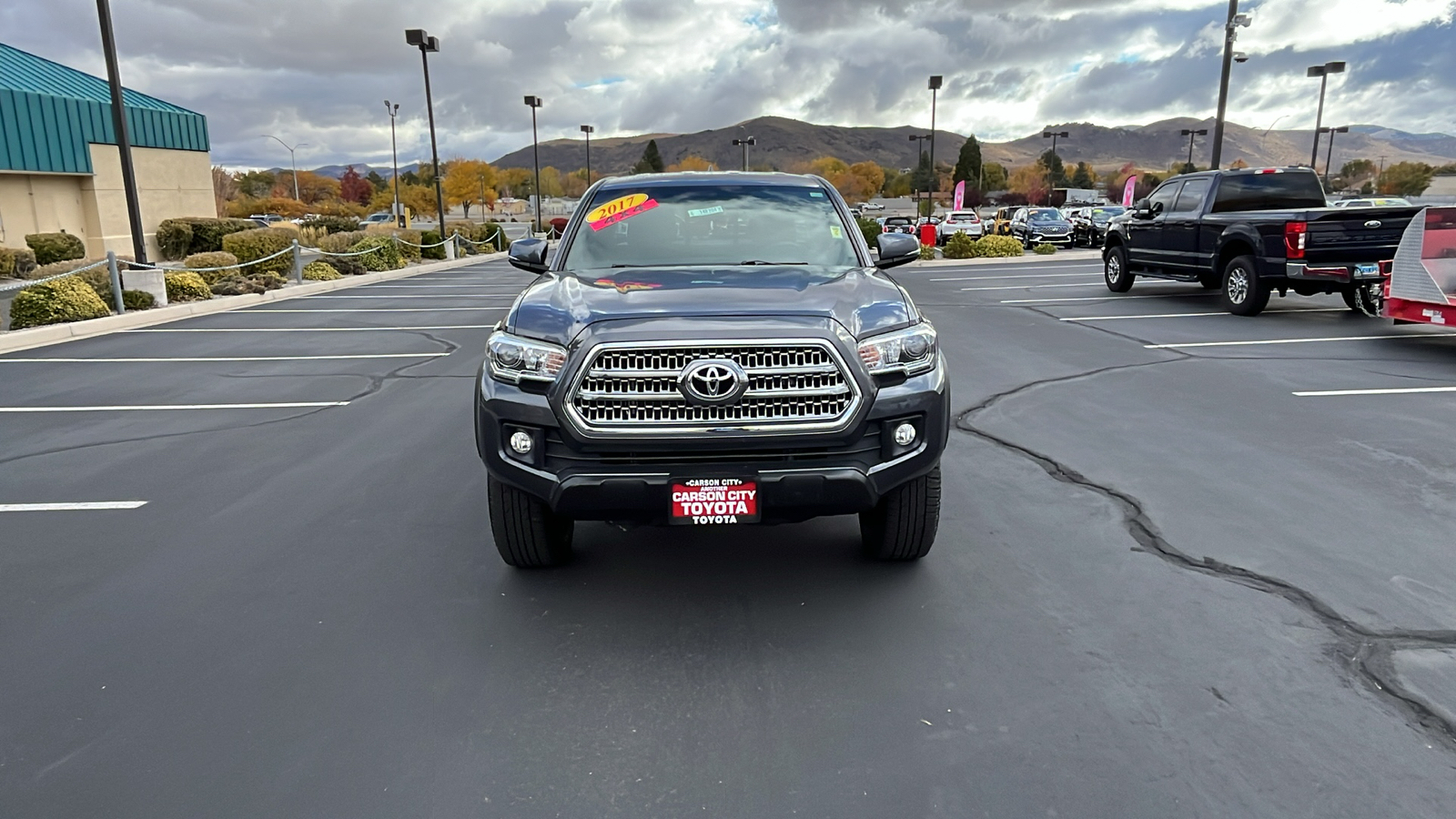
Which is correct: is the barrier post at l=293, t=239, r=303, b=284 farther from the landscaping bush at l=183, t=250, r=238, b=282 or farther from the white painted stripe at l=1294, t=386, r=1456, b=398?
the white painted stripe at l=1294, t=386, r=1456, b=398

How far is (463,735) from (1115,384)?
7206mm

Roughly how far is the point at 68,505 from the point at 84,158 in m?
34.1

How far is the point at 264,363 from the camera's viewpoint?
10648 mm

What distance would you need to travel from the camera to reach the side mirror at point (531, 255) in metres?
5.42

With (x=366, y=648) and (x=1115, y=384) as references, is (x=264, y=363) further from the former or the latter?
(x=1115, y=384)

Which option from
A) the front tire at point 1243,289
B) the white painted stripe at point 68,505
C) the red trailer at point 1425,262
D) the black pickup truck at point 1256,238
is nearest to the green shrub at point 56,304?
the white painted stripe at point 68,505

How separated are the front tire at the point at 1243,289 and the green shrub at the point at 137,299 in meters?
17.0

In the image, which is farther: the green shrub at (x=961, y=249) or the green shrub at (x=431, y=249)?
the green shrub at (x=431, y=249)

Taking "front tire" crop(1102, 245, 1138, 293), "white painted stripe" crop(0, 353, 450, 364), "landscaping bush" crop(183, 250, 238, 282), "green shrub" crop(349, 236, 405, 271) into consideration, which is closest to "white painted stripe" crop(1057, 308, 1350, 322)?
"front tire" crop(1102, 245, 1138, 293)

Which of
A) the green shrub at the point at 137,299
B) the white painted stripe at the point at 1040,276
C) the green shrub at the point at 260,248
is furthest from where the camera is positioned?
the green shrub at the point at 260,248

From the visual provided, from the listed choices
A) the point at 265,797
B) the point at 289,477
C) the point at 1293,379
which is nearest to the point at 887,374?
the point at 265,797

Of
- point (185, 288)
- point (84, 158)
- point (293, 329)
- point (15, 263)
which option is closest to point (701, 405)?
point (293, 329)

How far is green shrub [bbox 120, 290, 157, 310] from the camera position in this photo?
51.0 feet

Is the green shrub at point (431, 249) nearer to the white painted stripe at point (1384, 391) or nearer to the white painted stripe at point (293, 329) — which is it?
the white painted stripe at point (293, 329)
